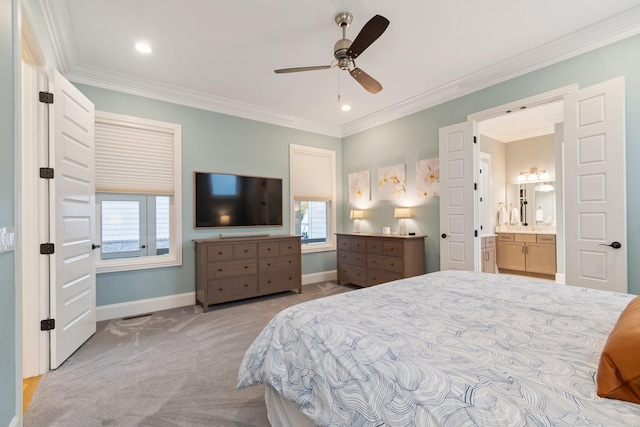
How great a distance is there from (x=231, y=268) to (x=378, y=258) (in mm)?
2094

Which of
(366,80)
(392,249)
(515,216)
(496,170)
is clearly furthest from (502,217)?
(366,80)

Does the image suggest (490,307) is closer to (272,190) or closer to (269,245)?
(269,245)

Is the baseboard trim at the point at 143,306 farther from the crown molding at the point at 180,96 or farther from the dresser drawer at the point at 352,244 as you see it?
the crown molding at the point at 180,96

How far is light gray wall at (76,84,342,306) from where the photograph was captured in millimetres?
3449

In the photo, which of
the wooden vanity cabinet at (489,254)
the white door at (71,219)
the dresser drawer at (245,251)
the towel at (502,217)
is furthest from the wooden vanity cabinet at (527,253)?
the white door at (71,219)

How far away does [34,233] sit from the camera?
2.22 m

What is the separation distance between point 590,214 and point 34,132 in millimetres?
4804

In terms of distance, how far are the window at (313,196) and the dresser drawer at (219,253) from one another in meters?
1.33

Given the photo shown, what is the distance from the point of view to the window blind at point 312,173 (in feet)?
16.2

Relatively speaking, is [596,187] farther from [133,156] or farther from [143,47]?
[133,156]

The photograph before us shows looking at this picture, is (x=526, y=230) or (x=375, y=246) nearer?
(x=375, y=246)

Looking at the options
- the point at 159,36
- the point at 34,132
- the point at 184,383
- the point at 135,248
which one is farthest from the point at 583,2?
the point at 135,248

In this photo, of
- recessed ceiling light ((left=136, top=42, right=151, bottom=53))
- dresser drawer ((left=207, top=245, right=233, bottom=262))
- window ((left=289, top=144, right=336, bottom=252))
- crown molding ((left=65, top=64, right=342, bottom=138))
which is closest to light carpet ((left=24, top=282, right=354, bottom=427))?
dresser drawer ((left=207, top=245, right=233, bottom=262))

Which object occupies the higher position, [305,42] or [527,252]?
[305,42]
